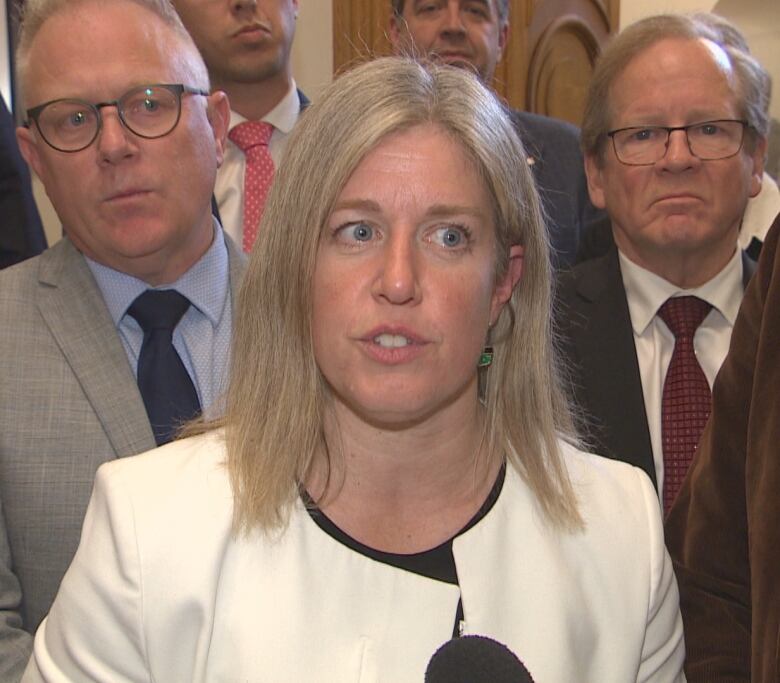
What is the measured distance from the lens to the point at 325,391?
5.25 feet

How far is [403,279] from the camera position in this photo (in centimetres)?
140

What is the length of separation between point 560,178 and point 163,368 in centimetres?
126

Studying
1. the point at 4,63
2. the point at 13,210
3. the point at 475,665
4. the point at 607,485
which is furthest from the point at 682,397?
the point at 4,63

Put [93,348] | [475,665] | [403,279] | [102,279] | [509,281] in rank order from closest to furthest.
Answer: [475,665]
[403,279]
[509,281]
[93,348]
[102,279]

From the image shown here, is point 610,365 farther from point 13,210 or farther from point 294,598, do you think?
point 13,210

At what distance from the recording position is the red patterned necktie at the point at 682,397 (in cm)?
220

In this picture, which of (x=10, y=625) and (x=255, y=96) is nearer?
(x=10, y=625)

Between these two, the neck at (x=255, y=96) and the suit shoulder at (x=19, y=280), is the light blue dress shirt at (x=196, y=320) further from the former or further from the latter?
the neck at (x=255, y=96)

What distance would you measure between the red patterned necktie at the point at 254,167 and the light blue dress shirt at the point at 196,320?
1.59 feet

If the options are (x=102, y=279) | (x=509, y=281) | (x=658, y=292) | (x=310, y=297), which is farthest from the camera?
(x=658, y=292)

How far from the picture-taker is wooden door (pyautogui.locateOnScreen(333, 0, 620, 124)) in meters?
4.79

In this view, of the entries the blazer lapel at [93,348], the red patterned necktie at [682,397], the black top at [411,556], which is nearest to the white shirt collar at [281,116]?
the blazer lapel at [93,348]

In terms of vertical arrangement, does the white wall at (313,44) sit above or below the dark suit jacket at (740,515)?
above

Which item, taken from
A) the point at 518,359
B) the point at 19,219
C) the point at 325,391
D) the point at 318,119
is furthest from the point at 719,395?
the point at 19,219
